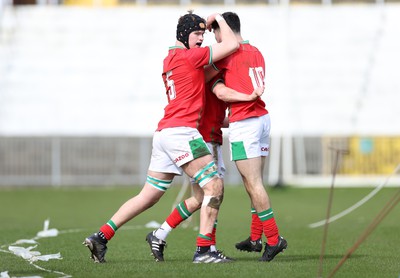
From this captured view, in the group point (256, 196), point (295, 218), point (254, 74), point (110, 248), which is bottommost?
point (295, 218)

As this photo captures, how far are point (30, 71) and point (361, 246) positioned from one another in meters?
22.6

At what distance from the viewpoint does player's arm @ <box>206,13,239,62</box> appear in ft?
Answer: 29.9

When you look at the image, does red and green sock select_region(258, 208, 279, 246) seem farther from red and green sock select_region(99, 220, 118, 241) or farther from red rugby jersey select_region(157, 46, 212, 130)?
red and green sock select_region(99, 220, 118, 241)

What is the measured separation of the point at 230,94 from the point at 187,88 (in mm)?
498

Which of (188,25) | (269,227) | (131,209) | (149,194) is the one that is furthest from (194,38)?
(269,227)

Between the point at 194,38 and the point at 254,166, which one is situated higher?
the point at 194,38

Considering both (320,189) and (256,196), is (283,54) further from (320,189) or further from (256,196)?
(256,196)

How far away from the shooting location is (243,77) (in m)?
9.45

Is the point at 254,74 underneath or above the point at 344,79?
above

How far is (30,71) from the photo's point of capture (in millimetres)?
32156

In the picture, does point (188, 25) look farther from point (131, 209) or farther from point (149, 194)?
point (131, 209)

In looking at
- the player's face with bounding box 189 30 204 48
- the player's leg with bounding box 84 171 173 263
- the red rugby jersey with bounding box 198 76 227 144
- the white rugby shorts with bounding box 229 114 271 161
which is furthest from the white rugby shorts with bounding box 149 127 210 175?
the player's face with bounding box 189 30 204 48

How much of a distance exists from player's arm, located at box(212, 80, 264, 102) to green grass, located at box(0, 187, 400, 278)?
151cm

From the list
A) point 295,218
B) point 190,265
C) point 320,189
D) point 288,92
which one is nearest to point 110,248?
point 190,265
